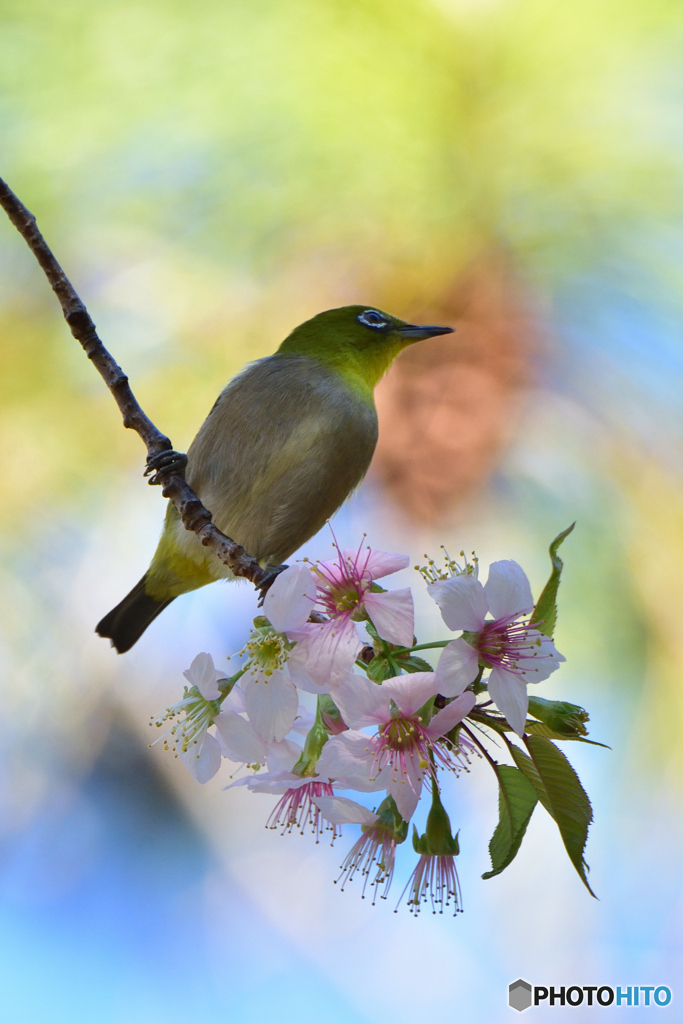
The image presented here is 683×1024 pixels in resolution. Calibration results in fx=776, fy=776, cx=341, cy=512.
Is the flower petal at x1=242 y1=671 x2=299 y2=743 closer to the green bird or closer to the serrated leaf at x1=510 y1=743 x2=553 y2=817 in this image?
the serrated leaf at x1=510 y1=743 x2=553 y2=817

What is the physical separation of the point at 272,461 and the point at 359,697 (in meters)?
1.28

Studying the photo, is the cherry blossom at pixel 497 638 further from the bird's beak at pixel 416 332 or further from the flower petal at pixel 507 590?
the bird's beak at pixel 416 332

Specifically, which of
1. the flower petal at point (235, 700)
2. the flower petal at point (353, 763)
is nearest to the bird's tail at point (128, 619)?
the flower petal at point (235, 700)

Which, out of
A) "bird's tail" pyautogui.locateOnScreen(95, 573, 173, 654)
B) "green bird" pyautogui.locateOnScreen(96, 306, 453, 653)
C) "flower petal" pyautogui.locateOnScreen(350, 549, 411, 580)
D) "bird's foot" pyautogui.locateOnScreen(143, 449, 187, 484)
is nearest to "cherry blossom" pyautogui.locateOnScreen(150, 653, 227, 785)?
"flower petal" pyautogui.locateOnScreen(350, 549, 411, 580)

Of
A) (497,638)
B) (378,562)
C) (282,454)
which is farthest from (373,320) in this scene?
(497,638)

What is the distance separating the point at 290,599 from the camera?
1104 mm

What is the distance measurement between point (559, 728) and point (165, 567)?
163cm

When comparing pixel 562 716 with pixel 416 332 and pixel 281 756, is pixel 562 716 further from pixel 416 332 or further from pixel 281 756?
pixel 416 332

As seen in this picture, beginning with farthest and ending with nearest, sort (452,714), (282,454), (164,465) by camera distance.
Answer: (282,454) → (164,465) → (452,714)

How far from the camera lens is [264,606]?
110cm

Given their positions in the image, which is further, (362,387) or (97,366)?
(362,387)

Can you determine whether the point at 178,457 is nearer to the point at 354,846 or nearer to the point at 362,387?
the point at 362,387

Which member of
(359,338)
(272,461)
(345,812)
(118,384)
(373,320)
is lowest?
(345,812)

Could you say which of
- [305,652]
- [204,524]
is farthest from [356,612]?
[204,524]
